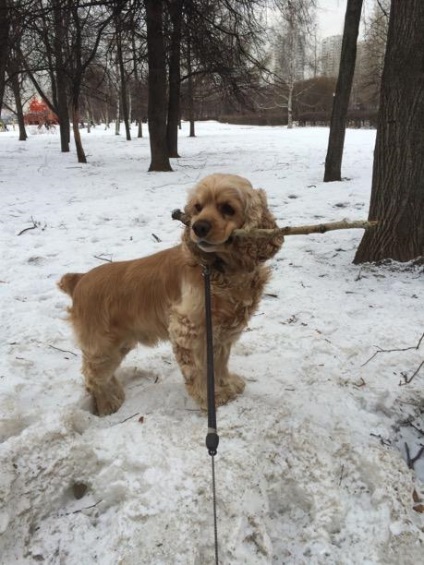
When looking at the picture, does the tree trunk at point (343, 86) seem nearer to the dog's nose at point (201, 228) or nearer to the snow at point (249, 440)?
the snow at point (249, 440)

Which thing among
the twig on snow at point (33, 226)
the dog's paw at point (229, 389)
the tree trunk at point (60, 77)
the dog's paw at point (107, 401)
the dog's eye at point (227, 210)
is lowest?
the dog's paw at point (107, 401)

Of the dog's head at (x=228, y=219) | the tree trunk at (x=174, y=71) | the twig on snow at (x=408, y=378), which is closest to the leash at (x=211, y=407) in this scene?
the dog's head at (x=228, y=219)

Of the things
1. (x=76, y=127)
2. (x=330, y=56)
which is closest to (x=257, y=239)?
(x=76, y=127)

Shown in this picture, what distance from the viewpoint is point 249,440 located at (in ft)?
8.57

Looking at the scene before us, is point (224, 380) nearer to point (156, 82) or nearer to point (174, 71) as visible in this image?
point (156, 82)

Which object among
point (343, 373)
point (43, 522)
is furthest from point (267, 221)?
point (43, 522)

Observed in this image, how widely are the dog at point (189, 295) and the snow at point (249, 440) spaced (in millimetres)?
276

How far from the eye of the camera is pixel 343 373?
332 centimetres

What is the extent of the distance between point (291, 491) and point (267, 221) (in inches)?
61.9

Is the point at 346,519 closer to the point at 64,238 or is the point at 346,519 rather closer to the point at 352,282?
the point at 352,282

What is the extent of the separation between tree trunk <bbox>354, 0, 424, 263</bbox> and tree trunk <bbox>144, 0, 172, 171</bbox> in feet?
28.7

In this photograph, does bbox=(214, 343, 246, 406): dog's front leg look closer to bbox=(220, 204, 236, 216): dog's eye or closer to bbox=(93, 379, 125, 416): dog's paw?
bbox=(93, 379, 125, 416): dog's paw

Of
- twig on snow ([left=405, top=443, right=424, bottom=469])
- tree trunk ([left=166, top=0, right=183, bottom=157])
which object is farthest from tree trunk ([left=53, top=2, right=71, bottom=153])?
twig on snow ([left=405, top=443, right=424, bottom=469])

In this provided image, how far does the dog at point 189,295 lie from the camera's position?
8.57 feet
